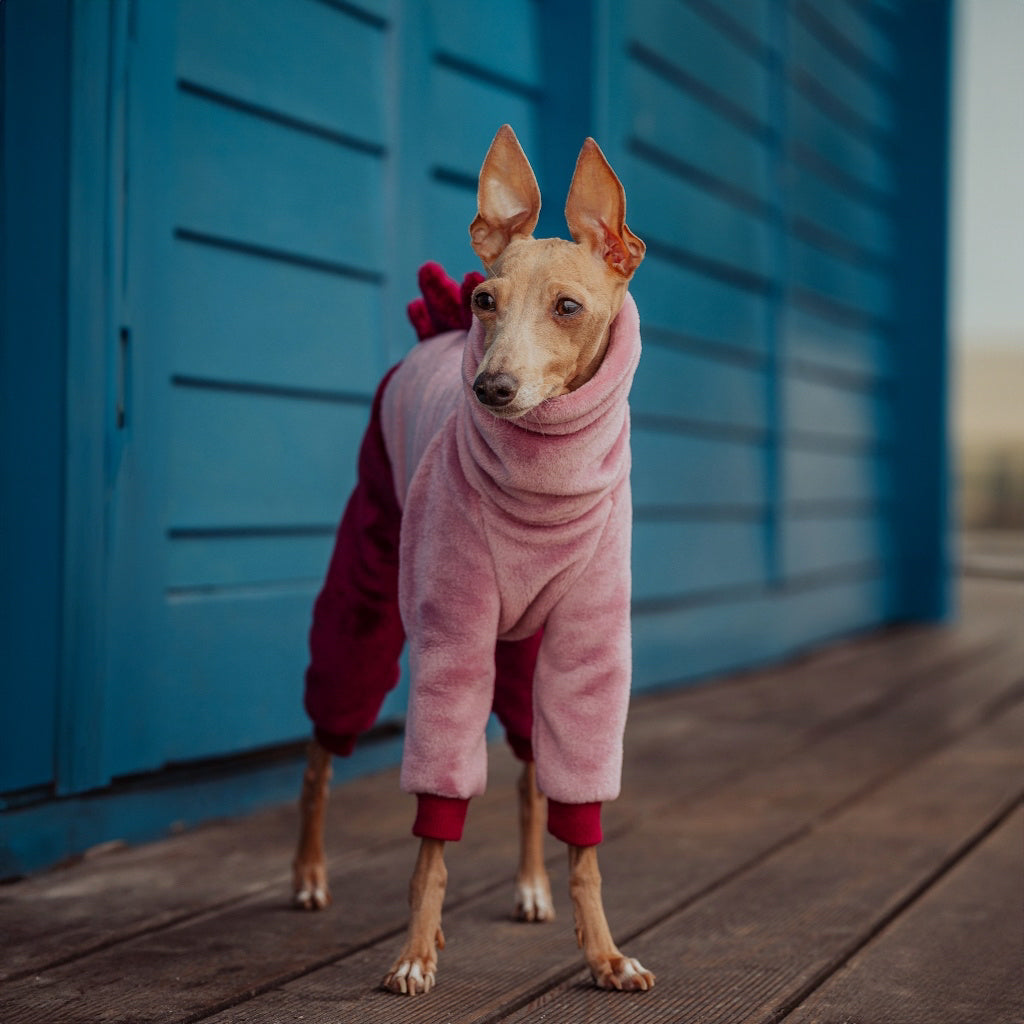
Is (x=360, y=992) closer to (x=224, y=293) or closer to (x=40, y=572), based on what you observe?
(x=40, y=572)

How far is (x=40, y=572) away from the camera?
92.0 inches

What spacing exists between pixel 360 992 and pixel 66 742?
866 millimetres

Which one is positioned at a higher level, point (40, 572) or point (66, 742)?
point (40, 572)

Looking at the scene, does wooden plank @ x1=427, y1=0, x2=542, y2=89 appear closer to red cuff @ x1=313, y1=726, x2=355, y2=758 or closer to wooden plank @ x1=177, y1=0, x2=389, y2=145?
wooden plank @ x1=177, y1=0, x2=389, y2=145

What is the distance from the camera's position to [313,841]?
2.24 metres

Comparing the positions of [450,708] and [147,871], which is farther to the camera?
[147,871]

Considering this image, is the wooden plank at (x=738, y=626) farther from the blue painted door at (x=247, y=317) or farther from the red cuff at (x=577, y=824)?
the red cuff at (x=577, y=824)

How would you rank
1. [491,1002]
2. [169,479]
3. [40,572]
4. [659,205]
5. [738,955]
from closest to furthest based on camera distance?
[491,1002]
[738,955]
[40,572]
[169,479]
[659,205]

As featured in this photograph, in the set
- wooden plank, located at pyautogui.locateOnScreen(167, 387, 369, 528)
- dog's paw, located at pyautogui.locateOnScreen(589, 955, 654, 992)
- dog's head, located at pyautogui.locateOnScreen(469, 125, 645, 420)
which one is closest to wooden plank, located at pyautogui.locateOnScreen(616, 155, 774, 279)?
wooden plank, located at pyautogui.locateOnScreen(167, 387, 369, 528)

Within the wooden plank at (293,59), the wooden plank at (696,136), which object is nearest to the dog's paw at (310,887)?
the wooden plank at (293,59)

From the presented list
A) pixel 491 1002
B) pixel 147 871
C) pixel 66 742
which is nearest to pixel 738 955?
pixel 491 1002

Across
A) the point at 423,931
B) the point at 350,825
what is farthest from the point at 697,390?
the point at 423,931

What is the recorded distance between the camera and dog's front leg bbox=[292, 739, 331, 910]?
2193 mm

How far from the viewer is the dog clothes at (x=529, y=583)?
175 centimetres
